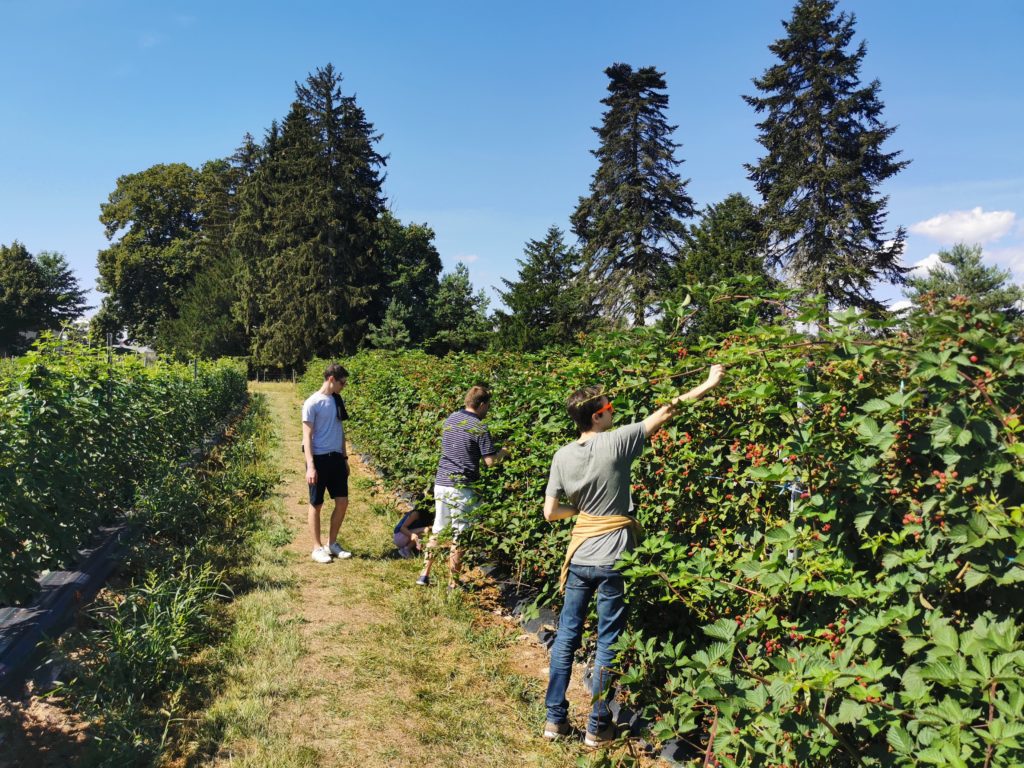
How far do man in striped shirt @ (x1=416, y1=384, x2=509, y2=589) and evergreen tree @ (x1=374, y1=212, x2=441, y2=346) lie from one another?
36.4 meters

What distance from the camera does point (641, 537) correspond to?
3.54m

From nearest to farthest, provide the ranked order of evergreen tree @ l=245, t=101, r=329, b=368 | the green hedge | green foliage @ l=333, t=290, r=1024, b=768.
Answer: green foliage @ l=333, t=290, r=1024, b=768 → the green hedge → evergreen tree @ l=245, t=101, r=329, b=368

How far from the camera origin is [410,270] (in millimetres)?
46969

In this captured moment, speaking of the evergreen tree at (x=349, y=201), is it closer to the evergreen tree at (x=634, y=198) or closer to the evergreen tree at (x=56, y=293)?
the evergreen tree at (x=634, y=198)

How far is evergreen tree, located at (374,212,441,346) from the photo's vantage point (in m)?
44.3

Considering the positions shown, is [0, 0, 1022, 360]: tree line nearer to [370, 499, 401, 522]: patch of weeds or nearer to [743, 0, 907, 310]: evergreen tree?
[743, 0, 907, 310]: evergreen tree

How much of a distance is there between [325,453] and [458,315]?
136 feet

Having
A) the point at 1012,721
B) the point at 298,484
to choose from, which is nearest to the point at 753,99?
the point at 298,484

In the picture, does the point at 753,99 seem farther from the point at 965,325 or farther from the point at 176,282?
the point at 176,282

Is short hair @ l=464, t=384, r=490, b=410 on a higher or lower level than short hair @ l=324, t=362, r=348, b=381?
lower

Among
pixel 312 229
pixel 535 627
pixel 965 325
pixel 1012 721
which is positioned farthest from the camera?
pixel 312 229

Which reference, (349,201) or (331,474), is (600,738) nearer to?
(331,474)

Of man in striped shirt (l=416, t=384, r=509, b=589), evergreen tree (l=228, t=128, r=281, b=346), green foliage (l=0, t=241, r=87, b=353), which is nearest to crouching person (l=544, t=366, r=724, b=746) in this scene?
man in striped shirt (l=416, t=384, r=509, b=589)

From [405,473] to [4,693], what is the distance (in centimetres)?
542
